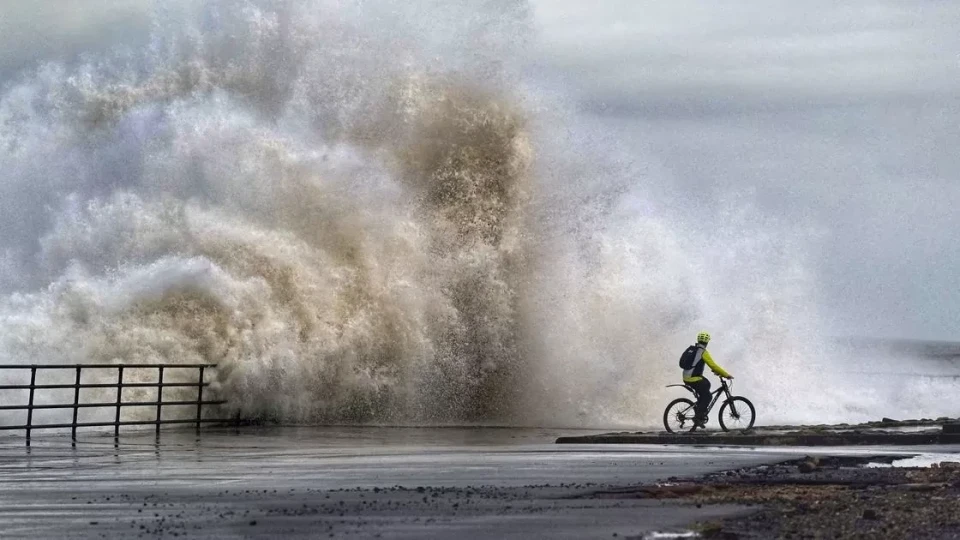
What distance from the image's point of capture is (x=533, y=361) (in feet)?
114

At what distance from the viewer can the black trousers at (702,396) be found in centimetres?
2616

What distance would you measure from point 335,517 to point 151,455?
8.36 meters

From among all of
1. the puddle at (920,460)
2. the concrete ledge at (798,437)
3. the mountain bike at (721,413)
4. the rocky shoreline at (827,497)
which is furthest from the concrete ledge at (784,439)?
the rocky shoreline at (827,497)

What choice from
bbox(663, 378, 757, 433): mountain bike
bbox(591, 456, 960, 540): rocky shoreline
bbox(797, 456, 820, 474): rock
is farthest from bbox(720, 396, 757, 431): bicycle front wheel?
bbox(797, 456, 820, 474): rock

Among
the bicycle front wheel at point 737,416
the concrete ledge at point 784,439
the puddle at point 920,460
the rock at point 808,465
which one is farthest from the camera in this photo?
the bicycle front wheel at point 737,416

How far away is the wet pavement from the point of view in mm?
11805

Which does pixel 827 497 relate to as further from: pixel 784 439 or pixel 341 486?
pixel 784 439

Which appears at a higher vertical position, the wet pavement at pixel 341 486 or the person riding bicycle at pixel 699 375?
the person riding bicycle at pixel 699 375

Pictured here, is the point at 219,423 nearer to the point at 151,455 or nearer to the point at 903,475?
the point at 151,455

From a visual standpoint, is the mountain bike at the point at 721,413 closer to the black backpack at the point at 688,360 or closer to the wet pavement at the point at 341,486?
the black backpack at the point at 688,360

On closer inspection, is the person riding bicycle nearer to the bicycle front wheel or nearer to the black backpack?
the black backpack

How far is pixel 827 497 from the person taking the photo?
45.2ft

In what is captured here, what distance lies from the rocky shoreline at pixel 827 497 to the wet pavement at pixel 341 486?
46 cm

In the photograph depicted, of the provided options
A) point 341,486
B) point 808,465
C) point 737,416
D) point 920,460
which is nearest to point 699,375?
point 737,416
